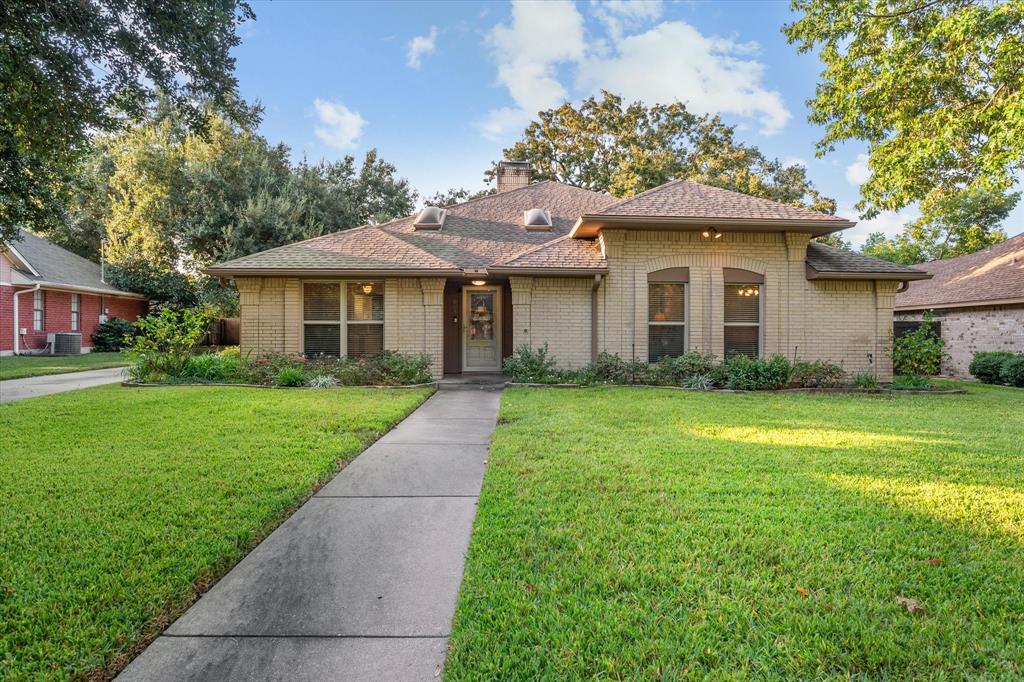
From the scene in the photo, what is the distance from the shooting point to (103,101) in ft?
18.5

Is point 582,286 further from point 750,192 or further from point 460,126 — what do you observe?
point 750,192

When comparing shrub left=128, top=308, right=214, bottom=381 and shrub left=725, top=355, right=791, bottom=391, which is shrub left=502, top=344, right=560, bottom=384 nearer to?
shrub left=725, top=355, right=791, bottom=391

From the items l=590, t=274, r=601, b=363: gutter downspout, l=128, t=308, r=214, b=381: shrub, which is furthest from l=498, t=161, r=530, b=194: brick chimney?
l=128, t=308, r=214, b=381: shrub

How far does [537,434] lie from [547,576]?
337 centimetres

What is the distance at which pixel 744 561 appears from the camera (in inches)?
116

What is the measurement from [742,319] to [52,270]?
2582cm

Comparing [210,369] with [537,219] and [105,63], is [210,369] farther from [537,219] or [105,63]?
[537,219]

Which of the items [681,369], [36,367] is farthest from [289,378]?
[36,367]

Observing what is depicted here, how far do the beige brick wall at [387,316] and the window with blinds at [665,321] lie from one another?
4.78 meters

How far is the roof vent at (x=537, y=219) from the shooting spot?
48.6 ft

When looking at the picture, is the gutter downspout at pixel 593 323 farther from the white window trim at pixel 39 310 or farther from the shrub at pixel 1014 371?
the white window trim at pixel 39 310

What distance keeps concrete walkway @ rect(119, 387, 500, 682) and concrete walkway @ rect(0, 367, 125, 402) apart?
29.0 feet

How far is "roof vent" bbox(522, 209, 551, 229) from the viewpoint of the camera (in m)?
14.8

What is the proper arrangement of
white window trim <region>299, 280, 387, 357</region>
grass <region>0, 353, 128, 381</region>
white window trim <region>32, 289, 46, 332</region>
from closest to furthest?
white window trim <region>299, 280, 387, 357</region> < grass <region>0, 353, 128, 381</region> < white window trim <region>32, 289, 46, 332</region>
